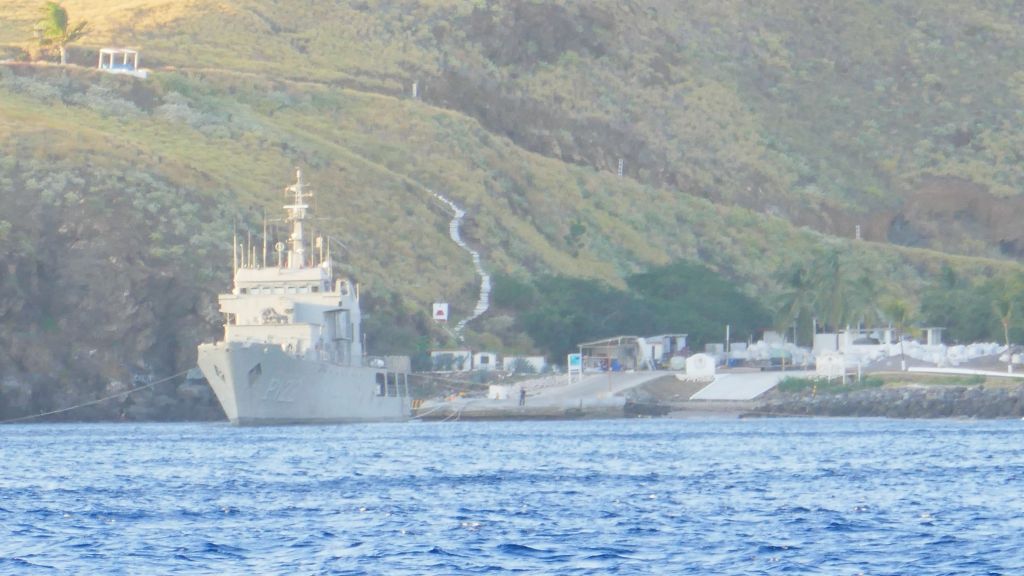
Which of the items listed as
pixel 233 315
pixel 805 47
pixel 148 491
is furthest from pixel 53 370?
pixel 805 47

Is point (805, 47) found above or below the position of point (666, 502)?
above

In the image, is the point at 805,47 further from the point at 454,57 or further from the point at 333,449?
A: the point at 333,449

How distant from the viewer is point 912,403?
86.1 meters

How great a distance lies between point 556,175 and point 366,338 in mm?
45903

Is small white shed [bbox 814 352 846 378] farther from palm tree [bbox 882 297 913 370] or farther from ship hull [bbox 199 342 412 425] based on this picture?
ship hull [bbox 199 342 412 425]

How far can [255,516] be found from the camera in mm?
38656

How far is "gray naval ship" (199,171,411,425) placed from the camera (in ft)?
267

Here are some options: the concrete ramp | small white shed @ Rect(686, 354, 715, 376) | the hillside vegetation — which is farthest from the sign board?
the hillside vegetation

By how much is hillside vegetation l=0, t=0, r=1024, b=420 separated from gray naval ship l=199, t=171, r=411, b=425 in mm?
9304

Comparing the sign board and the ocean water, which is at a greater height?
the sign board

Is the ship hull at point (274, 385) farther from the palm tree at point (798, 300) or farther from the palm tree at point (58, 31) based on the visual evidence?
the palm tree at point (58, 31)

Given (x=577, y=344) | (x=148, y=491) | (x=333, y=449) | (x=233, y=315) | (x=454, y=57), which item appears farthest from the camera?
(x=454, y=57)

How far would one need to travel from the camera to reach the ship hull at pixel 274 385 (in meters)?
80.8

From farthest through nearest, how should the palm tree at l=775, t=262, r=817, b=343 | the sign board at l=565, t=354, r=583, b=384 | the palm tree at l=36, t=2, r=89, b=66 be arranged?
the palm tree at l=36, t=2, r=89, b=66, the palm tree at l=775, t=262, r=817, b=343, the sign board at l=565, t=354, r=583, b=384
